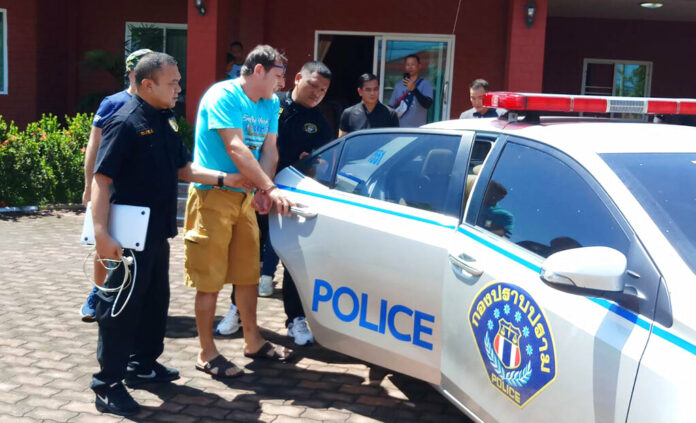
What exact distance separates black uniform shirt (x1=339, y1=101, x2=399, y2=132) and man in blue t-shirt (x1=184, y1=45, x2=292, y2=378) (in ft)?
6.69

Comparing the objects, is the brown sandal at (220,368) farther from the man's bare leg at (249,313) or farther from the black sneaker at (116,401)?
the black sneaker at (116,401)

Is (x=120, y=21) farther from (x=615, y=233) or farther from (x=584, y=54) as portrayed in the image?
(x=615, y=233)

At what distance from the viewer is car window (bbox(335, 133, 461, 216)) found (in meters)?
3.44

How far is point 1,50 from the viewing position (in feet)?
39.3

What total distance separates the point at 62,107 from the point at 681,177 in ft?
39.1

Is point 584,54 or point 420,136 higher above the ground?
point 584,54

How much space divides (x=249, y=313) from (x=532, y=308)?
2150 mm

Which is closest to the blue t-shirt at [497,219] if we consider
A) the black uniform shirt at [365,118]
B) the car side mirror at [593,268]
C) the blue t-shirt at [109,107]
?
the car side mirror at [593,268]

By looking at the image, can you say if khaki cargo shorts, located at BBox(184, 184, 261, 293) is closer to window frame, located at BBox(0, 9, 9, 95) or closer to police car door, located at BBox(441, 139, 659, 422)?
police car door, located at BBox(441, 139, 659, 422)

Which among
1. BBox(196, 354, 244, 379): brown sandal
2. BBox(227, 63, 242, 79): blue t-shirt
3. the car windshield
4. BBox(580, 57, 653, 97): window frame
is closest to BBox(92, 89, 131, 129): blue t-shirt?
BBox(196, 354, 244, 379): brown sandal

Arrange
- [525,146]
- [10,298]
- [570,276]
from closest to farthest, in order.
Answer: [570,276]
[525,146]
[10,298]

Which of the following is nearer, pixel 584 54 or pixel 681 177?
pixel 681 177

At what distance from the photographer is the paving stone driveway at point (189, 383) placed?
3680 mm

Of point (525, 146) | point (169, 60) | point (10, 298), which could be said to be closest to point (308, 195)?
point (169, 60)
